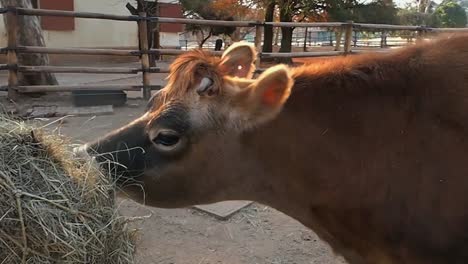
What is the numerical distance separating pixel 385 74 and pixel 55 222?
4.77ft

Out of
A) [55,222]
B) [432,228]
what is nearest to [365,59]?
[432,228]

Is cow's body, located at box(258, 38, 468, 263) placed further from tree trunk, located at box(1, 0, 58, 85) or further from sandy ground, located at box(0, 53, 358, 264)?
tree trunk, located at box(1, 0, 58, 85)

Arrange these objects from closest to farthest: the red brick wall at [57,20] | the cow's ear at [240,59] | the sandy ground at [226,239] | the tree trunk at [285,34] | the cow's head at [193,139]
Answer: the cow's head at [193,139]
the cow's ear at [240,59]
the sandy ground at [226,239]
the red brick wall at [57,20]
the tree trunk at [285,34]

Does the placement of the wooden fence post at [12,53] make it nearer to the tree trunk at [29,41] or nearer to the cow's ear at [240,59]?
the tree trunk at [29,41]

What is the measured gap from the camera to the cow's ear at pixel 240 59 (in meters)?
2.45

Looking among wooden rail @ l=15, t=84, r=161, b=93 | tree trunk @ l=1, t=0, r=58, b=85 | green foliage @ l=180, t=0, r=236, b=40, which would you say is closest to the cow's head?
wooden rail @ l=15, t=84, r=161, b=93

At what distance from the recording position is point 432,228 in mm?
1944

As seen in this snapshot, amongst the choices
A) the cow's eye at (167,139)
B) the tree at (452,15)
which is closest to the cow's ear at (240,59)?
the cow's eye at (167,139)

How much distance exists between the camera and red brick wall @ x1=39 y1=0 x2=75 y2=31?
17.4 m

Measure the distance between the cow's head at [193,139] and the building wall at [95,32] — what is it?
16.9 meters

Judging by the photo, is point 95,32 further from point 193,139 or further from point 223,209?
point 193,139

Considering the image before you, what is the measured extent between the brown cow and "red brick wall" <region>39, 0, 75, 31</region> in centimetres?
1680

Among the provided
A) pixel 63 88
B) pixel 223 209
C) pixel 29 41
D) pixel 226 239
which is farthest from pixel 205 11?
pixel 226 239

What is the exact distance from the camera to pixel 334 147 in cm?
211
